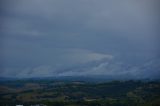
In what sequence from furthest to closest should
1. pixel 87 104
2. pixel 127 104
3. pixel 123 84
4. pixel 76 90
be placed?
pixel 123 84
pixel 76 90
pixel 127 104
pixel 87 104

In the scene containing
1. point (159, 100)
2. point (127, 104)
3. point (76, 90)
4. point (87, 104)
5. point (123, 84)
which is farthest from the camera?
point (123, 84)

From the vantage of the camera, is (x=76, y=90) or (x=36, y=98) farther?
(x=76, y=90)

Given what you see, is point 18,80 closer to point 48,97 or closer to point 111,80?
point 48,97

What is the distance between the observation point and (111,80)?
14477mm

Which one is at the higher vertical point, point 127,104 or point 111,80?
point 111,80

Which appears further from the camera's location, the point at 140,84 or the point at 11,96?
the point at 140,84

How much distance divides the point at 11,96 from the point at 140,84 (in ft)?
17.0

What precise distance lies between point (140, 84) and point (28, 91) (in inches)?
175

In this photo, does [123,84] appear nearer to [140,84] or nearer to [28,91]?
[140,84]

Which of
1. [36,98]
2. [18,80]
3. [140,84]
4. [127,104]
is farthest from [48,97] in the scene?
[140,84]

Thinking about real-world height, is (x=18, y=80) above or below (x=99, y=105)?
above

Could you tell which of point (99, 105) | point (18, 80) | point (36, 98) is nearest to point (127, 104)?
point (99, 105)

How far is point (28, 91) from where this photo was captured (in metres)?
12.8

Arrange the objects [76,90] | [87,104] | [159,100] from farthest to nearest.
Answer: [76,90]
[87,104]
[159,100]
